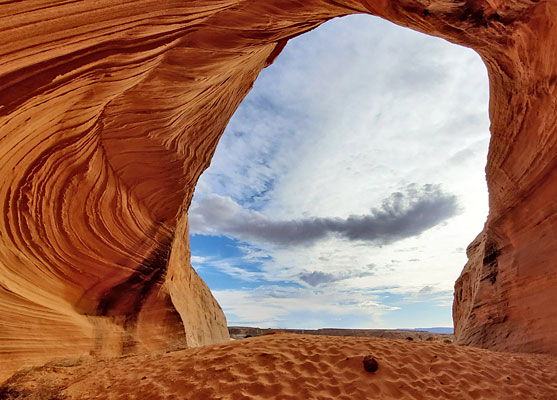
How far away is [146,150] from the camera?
6332 mm

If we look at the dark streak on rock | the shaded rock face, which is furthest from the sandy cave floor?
the dark streak on rock

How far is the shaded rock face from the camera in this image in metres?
3.61

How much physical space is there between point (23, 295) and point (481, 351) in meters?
8.02

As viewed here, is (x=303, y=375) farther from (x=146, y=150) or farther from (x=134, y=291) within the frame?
(x=146, y=150)

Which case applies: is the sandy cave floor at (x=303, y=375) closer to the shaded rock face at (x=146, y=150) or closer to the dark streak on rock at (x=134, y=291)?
the shaded rock face at (x=146, y=150)

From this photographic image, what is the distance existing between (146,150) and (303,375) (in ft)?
17.1

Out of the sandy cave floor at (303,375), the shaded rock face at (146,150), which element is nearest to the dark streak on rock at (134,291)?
the shaded rock face at (146,150)

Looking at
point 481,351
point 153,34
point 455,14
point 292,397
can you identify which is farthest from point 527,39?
point 292,397

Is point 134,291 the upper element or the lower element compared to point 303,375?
upper

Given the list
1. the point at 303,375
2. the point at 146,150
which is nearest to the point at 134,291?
the point at 146,150

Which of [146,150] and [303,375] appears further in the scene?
[146,150]

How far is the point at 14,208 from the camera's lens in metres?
4.47

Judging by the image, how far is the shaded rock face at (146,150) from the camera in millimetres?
3607

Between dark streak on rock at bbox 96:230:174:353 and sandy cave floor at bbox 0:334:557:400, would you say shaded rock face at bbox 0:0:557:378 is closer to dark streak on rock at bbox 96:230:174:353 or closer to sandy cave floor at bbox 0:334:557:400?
dark streak on rock at bbox 96:230:174:353
